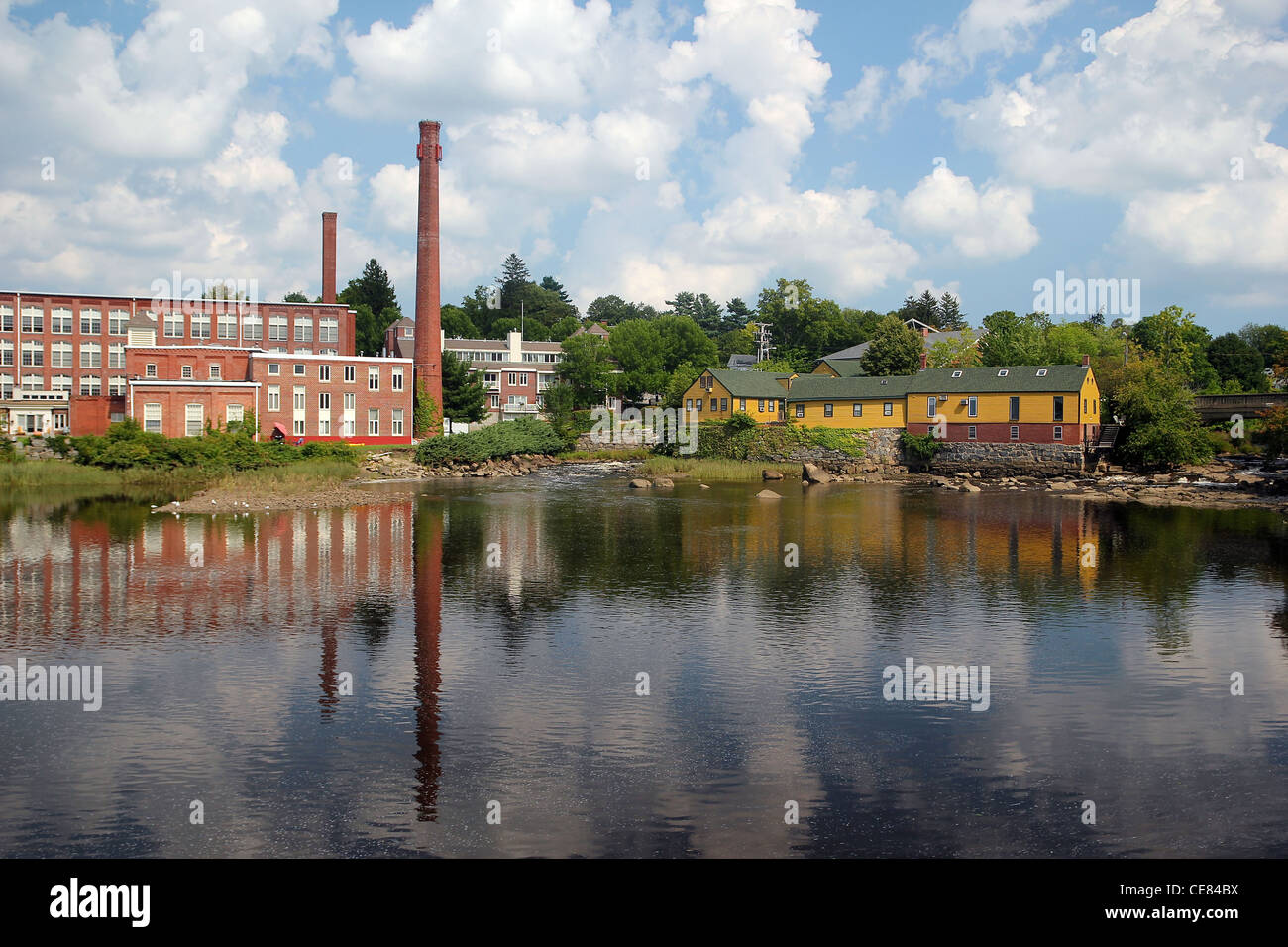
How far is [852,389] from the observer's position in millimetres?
87500

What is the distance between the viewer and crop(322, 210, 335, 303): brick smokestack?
101 m

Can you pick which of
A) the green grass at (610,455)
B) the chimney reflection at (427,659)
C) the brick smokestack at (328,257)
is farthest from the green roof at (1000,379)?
the brick smokestack at (328,257)

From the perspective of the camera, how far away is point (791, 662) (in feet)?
69.1

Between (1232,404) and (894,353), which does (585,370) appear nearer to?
(894,353)

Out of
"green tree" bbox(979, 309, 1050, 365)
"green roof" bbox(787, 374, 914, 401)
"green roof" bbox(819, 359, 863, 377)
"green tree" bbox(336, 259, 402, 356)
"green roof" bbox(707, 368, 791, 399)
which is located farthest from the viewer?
Answer: "green tree" bbox(336, 259, 402, 356)

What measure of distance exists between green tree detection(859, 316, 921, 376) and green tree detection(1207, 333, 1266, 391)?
4071cm

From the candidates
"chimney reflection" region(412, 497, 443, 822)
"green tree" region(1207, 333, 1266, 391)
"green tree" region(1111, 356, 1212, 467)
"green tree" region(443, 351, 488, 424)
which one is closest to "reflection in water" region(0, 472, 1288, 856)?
"chimney reflection" region(412, 497, 443, 822)

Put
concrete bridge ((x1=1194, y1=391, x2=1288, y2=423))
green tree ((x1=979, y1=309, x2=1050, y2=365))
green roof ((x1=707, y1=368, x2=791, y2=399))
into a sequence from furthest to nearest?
green tree ((x1=979, y1=309, x2=1050, y2=365)) < green roof ((x1=707, y1=368, x2=791, y2=399)) < concrete bridge ((x1=1194, y1=391, x2=1288, y2=423))

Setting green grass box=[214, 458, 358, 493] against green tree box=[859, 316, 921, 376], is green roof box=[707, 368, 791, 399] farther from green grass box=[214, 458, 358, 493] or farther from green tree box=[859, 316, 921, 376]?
green grass box=[214, 458, 358, 493]

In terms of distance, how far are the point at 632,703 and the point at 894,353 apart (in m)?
85.4
